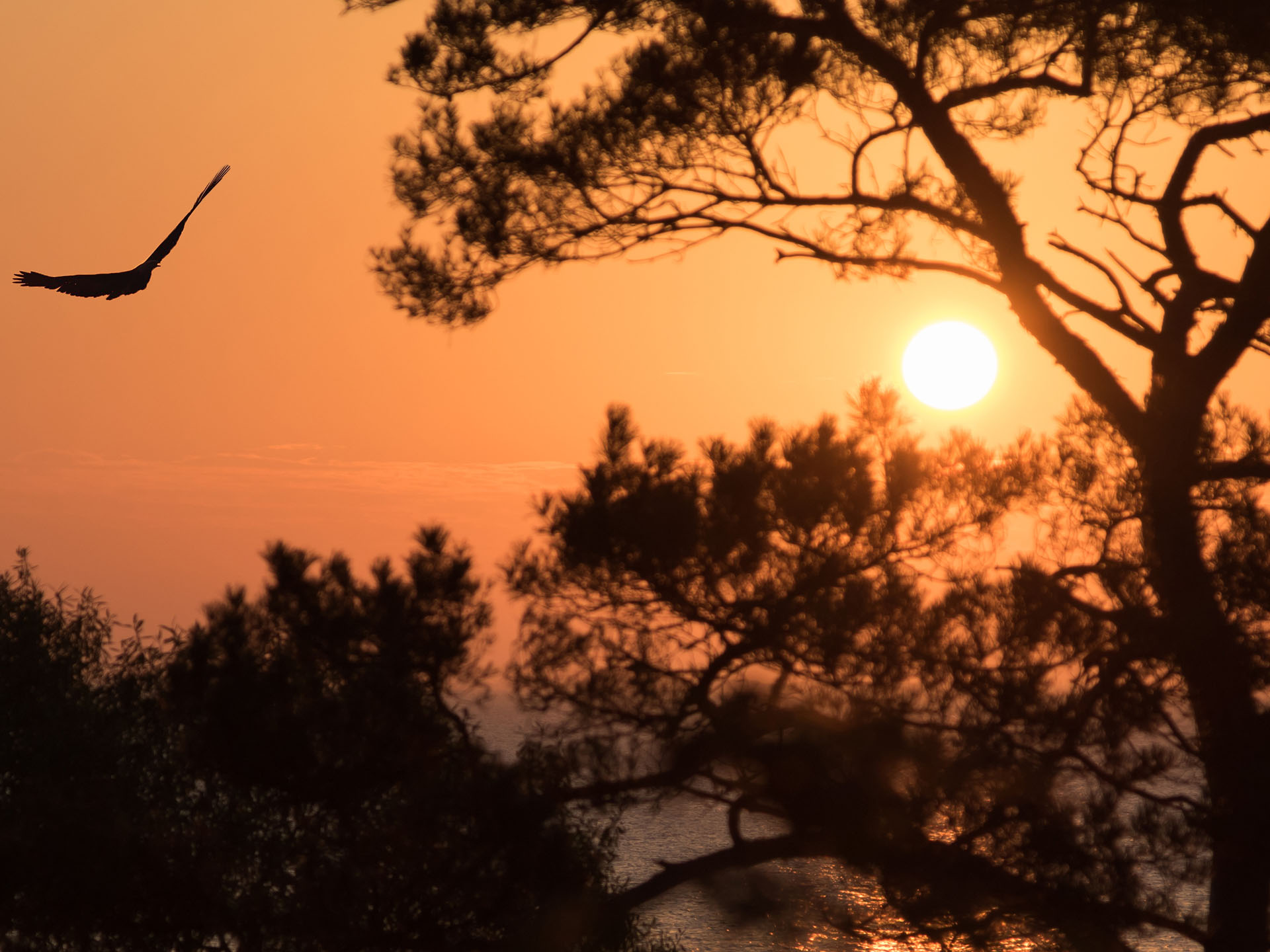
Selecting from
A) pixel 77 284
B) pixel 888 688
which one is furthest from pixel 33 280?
pixel 888 688

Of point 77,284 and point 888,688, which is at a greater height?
point 77,284

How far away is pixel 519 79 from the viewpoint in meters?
6.03

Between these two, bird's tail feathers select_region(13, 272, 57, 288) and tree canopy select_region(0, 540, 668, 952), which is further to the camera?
tree canopy select_region(0, 540, 668, 952)

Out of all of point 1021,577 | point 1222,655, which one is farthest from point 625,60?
point 1222,655

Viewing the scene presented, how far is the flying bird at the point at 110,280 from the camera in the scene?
3.75m

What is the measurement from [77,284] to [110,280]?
4.6 inches

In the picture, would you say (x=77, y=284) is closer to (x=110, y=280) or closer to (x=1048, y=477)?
(x=110, y=280)

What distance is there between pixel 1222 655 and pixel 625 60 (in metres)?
4.14

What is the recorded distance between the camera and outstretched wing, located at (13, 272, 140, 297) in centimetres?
376

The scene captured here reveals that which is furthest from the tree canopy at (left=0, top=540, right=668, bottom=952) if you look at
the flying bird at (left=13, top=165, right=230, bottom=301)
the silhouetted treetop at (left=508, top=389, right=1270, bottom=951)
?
the flying bird at (left=13, top=165, right=230, bottom=301)

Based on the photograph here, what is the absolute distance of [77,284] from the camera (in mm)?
3838

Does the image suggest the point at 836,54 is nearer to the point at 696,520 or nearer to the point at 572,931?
the point at 696,520

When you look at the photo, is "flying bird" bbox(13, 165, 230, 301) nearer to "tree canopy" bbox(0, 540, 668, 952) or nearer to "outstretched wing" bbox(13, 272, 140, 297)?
"outstretched wing" bbox(13, 272, 140, 297)

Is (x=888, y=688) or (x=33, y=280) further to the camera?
(x=888, y=688)
